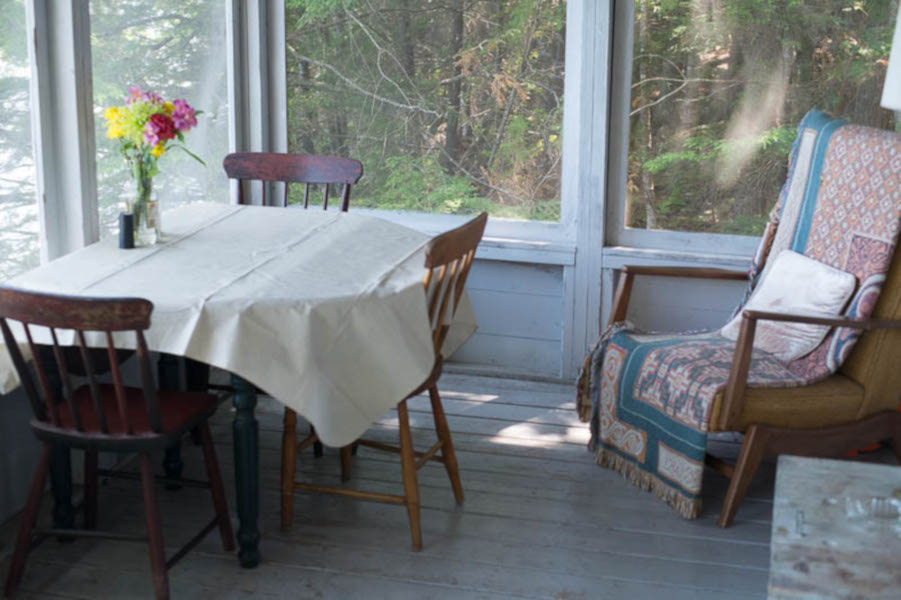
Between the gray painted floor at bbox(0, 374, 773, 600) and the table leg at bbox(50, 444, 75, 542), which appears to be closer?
the gray painted floor at bbox(0, 374, 773, 600)

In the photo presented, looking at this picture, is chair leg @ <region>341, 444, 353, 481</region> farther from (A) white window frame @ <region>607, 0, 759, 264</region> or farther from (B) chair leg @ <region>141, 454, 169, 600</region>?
(A) white window frame @ <region>607, 0, 759, 264</region>

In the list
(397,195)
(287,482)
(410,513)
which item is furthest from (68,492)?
(397,195)

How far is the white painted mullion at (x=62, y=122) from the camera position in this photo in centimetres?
321

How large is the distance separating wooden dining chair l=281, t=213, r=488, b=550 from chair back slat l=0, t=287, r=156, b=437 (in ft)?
1.79

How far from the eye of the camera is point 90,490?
308 centimetres

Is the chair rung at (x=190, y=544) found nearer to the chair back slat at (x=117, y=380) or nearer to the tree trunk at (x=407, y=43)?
the chair back slat at (x=117, y=380)

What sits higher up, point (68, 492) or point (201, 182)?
point (201, 182)

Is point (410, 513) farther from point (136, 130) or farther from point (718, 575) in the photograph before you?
point (136, 130)

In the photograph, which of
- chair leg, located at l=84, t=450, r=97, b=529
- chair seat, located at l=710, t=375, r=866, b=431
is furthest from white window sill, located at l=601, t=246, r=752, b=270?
chair leg, located at l=84, t=450, r=97, b=529

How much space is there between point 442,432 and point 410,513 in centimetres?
33

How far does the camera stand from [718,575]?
2953 millimetres

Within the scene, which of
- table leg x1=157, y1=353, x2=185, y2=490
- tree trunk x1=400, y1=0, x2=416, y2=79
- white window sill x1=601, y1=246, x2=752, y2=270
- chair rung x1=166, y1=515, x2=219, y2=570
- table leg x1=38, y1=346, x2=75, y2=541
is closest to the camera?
chair rung x1=166, y1=515, x2=219, y2=570

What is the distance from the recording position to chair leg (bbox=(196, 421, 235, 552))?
2906 mm

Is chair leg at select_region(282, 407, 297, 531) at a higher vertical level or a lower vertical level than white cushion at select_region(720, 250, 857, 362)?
lower
